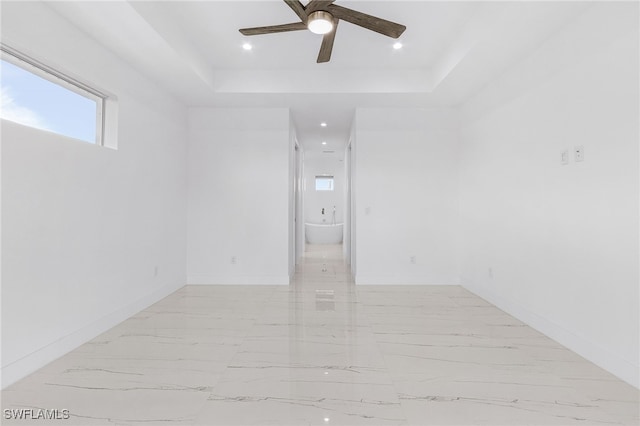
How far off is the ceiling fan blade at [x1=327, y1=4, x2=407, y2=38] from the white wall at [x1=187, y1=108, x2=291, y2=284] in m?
2.22

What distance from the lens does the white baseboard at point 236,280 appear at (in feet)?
13.9

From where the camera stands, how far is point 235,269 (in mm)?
4301

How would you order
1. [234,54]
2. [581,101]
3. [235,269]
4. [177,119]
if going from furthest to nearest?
[235,269] → [177,119] → [234,54] → [581,101]

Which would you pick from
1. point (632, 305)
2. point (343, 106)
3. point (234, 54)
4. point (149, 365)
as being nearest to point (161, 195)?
point (234, 54)

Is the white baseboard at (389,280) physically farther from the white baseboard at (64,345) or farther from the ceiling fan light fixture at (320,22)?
the ceiling fan light fixture at (320,22)

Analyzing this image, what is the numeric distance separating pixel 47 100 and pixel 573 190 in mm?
3912

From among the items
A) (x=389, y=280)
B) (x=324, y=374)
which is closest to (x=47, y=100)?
(x=324, y=374)

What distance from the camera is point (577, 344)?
2246 mm

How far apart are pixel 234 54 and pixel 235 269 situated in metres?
2.68

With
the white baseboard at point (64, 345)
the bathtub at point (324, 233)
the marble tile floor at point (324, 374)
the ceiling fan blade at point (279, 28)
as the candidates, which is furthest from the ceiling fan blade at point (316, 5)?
the bathtub at point (324, 233)

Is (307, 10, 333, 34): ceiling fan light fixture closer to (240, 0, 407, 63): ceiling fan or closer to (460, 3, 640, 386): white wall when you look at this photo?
(240, 0, 407, 63): ceiling fan

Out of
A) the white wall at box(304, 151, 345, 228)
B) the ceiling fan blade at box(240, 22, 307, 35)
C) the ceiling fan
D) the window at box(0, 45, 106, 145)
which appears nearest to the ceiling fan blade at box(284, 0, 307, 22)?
the ceiling fan

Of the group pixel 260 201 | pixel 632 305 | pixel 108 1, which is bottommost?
pixel 632 305

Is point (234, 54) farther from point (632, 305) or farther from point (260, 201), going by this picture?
point (632, 305)
